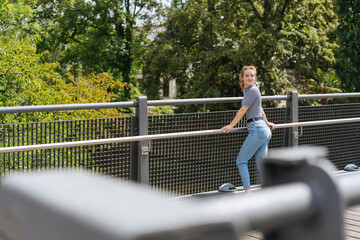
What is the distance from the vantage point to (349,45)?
20.4 metres

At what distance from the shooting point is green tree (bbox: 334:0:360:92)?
66.5ft

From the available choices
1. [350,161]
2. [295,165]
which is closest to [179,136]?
[350,161]

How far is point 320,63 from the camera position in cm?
2953

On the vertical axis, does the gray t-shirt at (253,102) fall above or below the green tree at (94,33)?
below

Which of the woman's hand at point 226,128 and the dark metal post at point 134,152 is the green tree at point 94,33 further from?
the dark metal post at point 134,152

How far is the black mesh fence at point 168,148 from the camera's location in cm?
512

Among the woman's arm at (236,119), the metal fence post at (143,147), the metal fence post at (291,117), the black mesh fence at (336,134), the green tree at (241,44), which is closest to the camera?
the metal fence post at (143,147)

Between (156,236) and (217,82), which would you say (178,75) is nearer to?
(217,82)

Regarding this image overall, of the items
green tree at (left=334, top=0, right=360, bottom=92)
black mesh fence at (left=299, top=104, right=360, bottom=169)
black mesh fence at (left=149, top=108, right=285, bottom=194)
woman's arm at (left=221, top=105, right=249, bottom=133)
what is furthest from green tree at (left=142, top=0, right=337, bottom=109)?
woman's arm at (left=221, top=105, right=249, bottom=133)

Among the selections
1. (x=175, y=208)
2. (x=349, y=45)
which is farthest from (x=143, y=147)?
(x=349, y=45)

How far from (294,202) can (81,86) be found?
21316 mm

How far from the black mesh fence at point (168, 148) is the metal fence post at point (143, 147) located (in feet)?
0.42

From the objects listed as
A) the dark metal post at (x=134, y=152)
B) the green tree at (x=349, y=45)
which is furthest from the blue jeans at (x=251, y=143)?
the green tree at (x=349, y=45)

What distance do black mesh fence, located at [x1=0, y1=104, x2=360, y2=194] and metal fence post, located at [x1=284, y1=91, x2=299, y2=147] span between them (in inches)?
3.1
